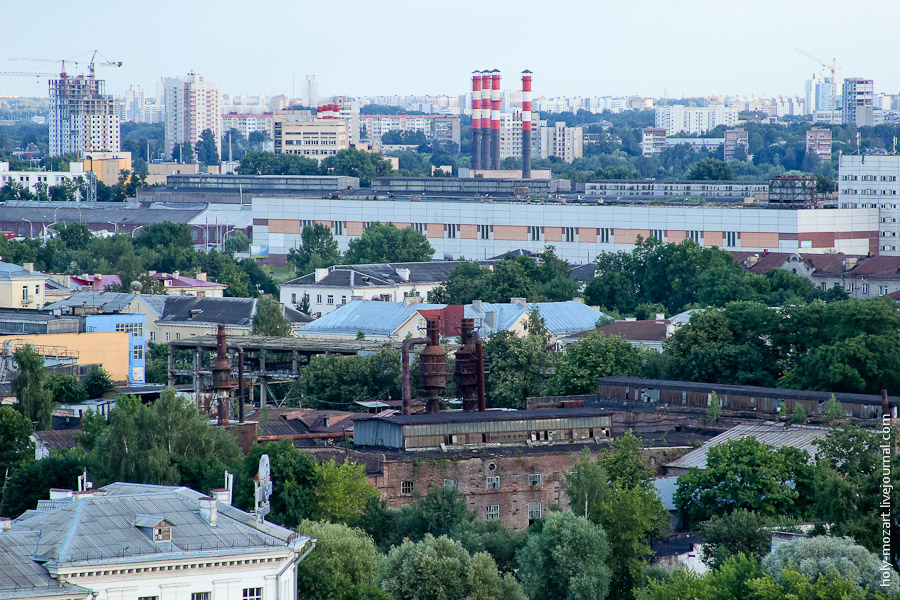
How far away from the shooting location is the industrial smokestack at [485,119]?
176m

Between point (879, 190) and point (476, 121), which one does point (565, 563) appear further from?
point (476, 121)

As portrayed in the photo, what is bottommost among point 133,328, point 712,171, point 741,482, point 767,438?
point 741,482

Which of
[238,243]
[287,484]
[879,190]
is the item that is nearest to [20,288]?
[287,484]

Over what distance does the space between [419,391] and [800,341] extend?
486 inches

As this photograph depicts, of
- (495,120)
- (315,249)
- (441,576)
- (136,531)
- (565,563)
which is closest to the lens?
(136,531)

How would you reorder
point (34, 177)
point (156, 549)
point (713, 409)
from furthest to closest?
1. point (34, 177)
2. point (713, 409)
3. point (156, 549)

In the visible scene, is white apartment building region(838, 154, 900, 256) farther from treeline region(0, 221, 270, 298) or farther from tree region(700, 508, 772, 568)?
tree region(700, 508, 772, 568)

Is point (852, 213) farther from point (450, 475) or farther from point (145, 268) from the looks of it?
point (450, 475)

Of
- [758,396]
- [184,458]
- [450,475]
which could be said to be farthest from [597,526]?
[758,396]

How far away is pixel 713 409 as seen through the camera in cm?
4819

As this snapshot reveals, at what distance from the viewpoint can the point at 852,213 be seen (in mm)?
104625

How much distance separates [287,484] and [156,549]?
11781 mm

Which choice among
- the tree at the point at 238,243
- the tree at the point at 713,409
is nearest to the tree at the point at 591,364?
the tree at the point at 713,409

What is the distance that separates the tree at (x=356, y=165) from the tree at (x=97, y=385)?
116 metres
